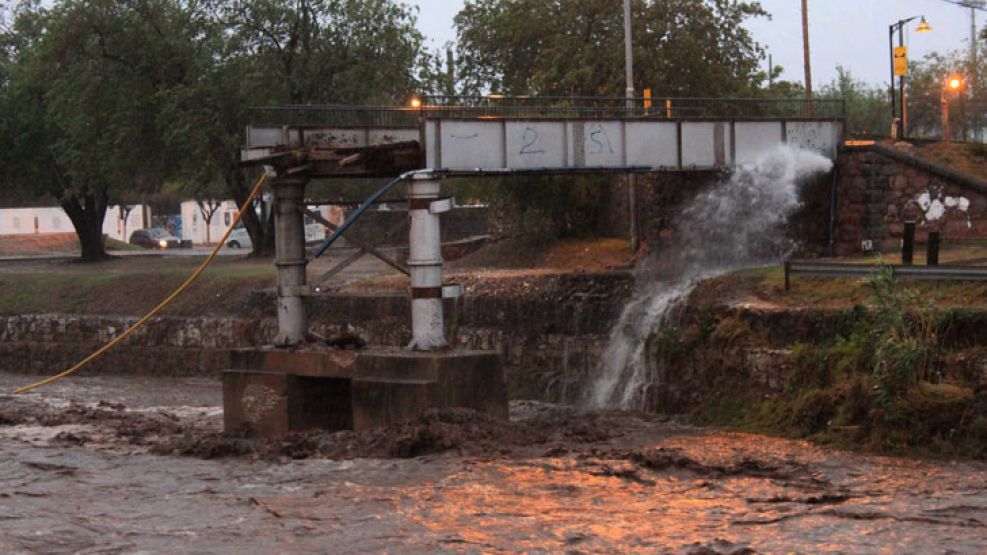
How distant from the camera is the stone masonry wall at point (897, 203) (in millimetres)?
33906

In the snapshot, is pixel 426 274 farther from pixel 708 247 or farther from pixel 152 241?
pixel 152 241

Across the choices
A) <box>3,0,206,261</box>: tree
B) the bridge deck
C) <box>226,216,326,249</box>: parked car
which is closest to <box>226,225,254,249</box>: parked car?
<box>226,216,326,249</box>: parked car

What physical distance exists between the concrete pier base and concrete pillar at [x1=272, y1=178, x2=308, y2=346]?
65cm

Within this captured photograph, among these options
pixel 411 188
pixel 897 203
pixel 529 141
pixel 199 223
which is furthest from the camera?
pixel 199 223

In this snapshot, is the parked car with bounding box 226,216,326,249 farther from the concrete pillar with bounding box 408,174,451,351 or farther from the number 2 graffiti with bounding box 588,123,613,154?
the concrete pillar with bounding box 408,174,451,351

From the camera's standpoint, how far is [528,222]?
1795 inches

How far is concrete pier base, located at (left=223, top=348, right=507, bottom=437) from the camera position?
81.0 ft

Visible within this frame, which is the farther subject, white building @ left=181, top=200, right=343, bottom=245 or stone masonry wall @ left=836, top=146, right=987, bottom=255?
white building @ left=181, top=200, right=343, bottom=245

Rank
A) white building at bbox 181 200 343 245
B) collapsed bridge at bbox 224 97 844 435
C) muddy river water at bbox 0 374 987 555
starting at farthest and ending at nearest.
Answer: white building at bbox 181 200 343 245 < collapsed bridge at bbox 224 97 844 435 < muddy river water at bbox 0 374 987 555

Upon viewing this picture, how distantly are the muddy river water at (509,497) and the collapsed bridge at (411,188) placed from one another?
1043 mm

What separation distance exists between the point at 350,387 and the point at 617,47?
25.5 metres

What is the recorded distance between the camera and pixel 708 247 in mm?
37656

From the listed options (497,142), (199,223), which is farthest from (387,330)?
(199,223)

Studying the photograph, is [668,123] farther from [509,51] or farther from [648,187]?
[509,51]
